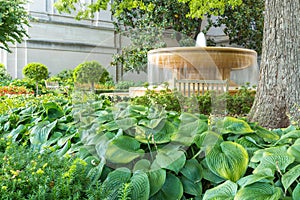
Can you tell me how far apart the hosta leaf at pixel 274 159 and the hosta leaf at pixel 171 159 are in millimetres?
368

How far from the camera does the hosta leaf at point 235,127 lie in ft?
7.33

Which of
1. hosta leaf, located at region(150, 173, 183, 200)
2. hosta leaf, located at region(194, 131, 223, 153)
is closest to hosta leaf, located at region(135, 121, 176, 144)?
hosta leaf, located at region(194, 131, 223, 153)

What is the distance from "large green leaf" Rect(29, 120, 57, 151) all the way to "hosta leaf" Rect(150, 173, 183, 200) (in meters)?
1.03

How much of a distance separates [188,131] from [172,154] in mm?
257

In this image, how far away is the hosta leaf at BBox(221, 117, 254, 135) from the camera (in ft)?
7.33

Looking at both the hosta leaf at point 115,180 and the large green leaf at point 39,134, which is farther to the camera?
the large green leaf at point 39,134

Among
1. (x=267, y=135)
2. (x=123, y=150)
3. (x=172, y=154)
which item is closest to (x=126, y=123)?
(x=123, y=150)

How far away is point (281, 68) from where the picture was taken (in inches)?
168

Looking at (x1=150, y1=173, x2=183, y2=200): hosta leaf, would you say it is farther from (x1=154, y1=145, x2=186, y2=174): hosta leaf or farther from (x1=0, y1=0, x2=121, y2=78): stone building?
(x1=0, y1=0, x2=121, y2=78): stone building

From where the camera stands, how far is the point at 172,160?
6.27ft

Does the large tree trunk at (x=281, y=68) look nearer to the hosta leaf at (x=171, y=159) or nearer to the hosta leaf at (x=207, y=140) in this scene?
the hosta leaf at (x=207, y=140)

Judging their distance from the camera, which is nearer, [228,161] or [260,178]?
[260,178]

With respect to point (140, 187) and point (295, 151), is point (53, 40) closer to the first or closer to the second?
point (140, 187)

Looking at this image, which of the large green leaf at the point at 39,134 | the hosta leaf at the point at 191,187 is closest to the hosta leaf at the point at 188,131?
the hosta leaf at the point at 191,187
